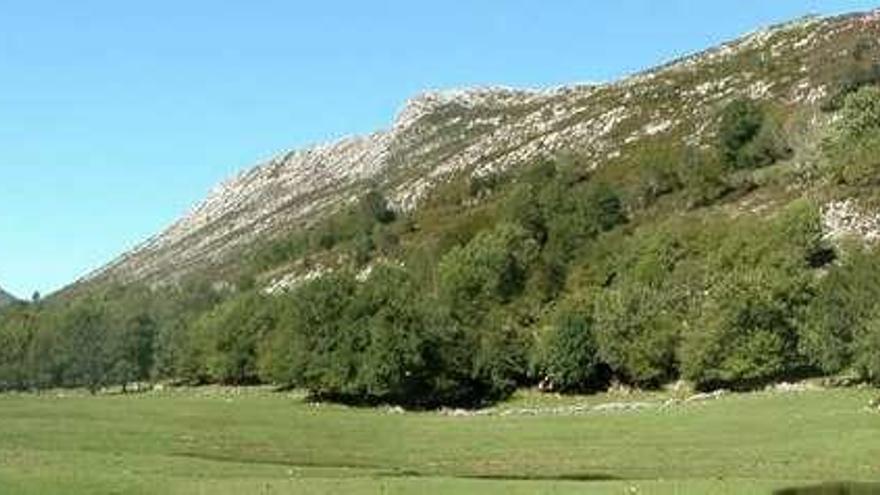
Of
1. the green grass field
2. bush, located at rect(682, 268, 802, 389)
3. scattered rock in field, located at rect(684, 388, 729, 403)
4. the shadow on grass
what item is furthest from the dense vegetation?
the shadow on grass

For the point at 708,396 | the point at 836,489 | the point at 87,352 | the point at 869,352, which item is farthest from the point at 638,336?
the point at 87,352

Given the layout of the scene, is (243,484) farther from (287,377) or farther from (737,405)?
(287,377)

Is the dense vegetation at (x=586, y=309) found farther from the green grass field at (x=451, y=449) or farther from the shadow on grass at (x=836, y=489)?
the shadow on grass at (x=836, y=489)

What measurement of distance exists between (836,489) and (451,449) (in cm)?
2544

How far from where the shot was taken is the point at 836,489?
152ft

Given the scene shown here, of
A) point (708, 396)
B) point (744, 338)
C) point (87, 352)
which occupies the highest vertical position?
point (87, 352)

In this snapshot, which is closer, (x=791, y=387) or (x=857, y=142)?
(x=791, y=387)

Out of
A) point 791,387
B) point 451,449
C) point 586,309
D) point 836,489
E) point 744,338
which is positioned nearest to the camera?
point 836,489

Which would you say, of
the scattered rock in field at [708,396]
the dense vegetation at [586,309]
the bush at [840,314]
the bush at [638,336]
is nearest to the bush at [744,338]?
the dense vegetation at [586,309]

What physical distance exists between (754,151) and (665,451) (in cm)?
13424

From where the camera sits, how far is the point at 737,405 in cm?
8256

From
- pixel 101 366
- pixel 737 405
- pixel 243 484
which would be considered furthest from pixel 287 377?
pixel 243 484

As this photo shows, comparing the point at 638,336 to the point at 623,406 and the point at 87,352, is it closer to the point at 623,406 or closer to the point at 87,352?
the point at 623,406

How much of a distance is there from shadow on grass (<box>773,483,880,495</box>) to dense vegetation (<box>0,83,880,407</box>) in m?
39.0
